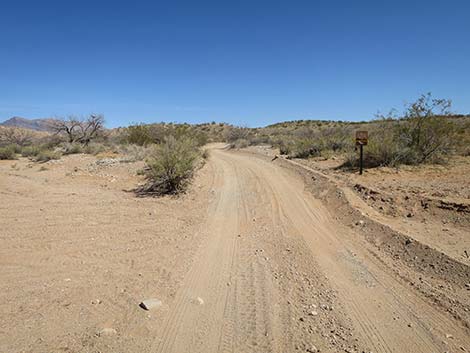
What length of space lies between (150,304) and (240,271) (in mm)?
1793

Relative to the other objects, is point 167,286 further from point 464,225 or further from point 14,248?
point 464,225

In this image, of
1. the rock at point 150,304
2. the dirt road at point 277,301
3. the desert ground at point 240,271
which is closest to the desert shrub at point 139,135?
the desert ground at point 240,271

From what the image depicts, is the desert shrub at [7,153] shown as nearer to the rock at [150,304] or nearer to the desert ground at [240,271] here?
the desert ground at [240,271]

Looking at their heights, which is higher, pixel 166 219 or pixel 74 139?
pixel 74 139

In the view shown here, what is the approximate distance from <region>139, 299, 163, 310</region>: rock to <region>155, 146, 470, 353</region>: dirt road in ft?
0.73

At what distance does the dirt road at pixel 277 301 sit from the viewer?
13.5 ft

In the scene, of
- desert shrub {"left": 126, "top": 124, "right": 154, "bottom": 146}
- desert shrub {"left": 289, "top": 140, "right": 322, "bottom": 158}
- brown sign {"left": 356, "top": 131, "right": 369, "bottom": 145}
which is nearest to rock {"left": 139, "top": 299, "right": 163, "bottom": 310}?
brown sign {"left": 356, "top": 131, "right": 369, "bottom": 145}

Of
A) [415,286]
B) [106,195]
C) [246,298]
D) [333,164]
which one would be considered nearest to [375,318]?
[415,286]

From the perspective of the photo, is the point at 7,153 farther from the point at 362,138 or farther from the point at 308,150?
the point at 362,138

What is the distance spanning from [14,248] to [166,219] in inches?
139

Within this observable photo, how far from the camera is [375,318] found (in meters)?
4.62

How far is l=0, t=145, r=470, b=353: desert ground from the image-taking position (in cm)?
418

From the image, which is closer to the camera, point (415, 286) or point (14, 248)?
point (415, 286)

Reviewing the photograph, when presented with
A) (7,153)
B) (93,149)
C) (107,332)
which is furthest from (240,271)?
(7,153)
